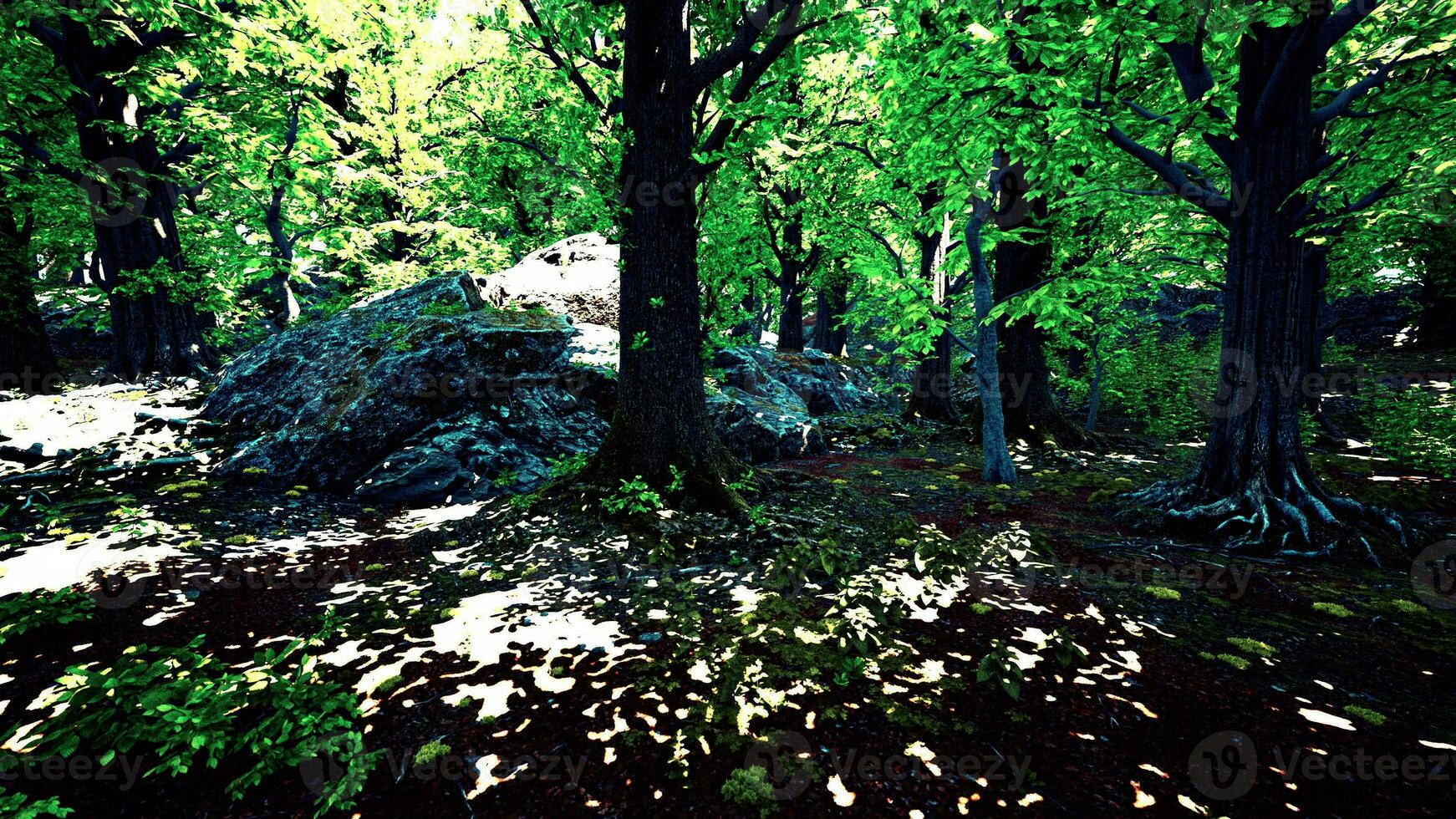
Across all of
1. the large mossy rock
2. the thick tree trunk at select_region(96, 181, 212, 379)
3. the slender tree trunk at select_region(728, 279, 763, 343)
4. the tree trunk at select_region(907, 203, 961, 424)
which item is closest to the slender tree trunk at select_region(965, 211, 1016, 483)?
the tree trunk at select_region(907, 203, 961, 424)

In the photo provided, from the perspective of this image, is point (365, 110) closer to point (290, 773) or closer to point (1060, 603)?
point (290, 773)

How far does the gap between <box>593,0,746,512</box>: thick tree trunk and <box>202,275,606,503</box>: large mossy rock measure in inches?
105

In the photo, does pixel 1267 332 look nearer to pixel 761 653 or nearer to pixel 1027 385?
pixel 1027 385

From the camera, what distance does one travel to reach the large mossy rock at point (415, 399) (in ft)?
25.2

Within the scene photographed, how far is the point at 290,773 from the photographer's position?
263 cm

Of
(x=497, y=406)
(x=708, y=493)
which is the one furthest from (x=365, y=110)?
(x=708, y=493)

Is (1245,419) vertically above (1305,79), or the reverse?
(1305,79)

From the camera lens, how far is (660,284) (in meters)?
6.68

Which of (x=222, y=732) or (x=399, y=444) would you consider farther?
(x=399, y=444)

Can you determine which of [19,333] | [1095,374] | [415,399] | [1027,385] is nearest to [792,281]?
[1027,385]

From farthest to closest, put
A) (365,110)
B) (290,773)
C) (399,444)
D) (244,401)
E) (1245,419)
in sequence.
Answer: (365,110), (244,401), (399,444), (1245,419), (290,773)

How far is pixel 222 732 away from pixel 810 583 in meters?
4.30

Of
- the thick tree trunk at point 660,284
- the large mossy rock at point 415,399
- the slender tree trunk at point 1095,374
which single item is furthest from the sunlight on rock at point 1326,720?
the slender tree trunk at point 1095,374

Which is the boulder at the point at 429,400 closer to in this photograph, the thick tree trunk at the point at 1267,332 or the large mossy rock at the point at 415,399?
the large mossy rock at the point at 415,399
